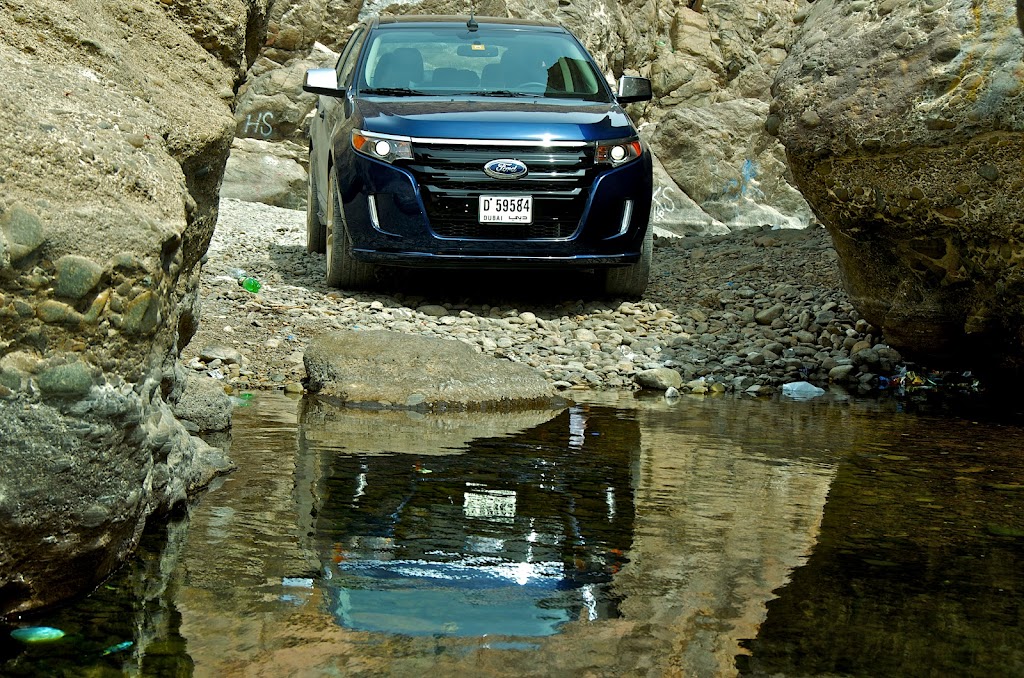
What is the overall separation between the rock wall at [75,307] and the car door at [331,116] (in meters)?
5.15

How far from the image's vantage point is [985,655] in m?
2.52

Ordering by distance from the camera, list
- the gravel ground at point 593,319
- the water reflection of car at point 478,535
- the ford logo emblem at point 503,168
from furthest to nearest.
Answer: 1. the ford logo emblem at point 503,168
2. the gravel ground at point 593,319
3. the water reflection of car at point 478,535

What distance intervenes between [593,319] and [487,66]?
6.33 feet

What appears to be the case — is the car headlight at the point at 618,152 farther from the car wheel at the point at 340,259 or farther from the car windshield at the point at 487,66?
the car wheel at the point at 340,259

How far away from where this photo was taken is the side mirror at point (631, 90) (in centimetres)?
850

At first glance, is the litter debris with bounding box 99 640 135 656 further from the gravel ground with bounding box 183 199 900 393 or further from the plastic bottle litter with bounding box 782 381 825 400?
the plastic bottle litter with bounding box 782 381 825 400

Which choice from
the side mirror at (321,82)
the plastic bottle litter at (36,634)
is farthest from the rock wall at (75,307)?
the side mirror at (321,82)

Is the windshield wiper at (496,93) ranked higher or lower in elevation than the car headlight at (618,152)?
higher

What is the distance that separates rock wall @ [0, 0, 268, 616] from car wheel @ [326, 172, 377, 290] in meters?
4.90

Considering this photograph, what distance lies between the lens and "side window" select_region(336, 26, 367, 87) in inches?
345

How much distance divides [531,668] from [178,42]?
2.28m

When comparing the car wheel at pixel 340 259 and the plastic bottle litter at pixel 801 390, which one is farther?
the car wheel at pixel 340 259

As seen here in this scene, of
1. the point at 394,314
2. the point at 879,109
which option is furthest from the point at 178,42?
the point at 394,314

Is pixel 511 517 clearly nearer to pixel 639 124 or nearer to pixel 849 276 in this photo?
pixel 849 276
